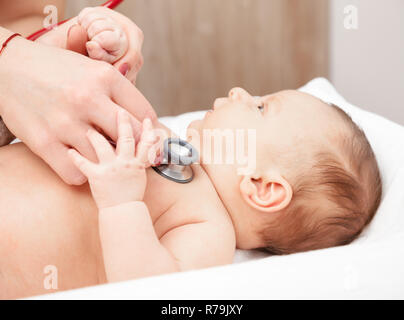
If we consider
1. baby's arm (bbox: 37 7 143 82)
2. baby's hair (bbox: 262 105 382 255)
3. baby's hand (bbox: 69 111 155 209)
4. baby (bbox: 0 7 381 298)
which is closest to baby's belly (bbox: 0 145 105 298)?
baby (bbox: 0 7 381 298)

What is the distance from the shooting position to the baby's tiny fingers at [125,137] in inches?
29.2

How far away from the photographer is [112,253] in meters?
0.76

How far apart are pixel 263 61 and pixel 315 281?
1.61 metres

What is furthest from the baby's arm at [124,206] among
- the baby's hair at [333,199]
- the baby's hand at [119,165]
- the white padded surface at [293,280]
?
the baby's hair at [333,199]

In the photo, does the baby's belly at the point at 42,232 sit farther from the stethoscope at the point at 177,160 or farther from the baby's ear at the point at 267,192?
the baby's ear at the point at 267,192

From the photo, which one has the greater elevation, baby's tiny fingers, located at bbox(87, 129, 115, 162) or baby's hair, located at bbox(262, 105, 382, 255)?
baby's tiny fingers, located at bbox(87, 129, 115, 162)

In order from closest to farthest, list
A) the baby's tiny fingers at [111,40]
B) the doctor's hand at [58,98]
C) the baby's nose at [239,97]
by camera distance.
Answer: the doctor's hand at [58,98]
the baby's tiny fingers at [111,40]
the baby's nose at [239,97]

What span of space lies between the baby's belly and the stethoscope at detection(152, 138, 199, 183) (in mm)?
166

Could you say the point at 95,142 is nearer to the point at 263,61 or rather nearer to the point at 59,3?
the point at 59,3

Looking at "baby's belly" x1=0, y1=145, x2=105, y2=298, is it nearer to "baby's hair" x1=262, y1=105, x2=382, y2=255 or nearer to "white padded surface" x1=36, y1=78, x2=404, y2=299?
"white padded surface" x1=36, y1=78, x2=404, y2=299

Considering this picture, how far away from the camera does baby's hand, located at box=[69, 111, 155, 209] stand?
75 cm

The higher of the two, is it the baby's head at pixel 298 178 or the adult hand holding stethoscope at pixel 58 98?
the adult hand holding stethoscope at pixel 58 98

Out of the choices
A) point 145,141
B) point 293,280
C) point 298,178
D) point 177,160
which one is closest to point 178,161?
point 177,160

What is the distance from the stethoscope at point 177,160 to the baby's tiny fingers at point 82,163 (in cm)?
17
